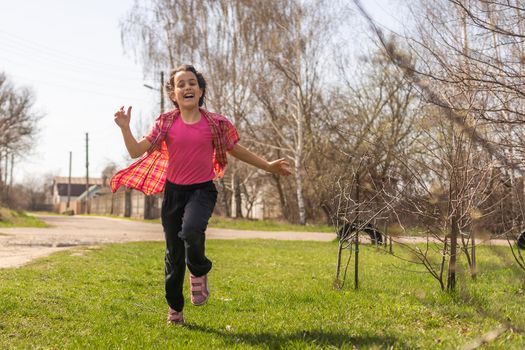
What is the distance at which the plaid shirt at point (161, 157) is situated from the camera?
4.94 meters

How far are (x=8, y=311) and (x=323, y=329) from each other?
2653 mm

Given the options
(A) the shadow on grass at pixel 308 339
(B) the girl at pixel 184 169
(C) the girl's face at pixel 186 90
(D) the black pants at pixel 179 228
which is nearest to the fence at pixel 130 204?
(B) the girl at pixel 184 169

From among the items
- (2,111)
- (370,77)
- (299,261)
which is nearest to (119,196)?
(2,111)

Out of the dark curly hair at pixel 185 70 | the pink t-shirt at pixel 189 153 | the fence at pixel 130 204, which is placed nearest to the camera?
the pink t-shirt at pixel 189 153

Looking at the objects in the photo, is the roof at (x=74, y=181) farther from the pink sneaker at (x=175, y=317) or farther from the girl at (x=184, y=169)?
the pink sneaker at (x=175, y=317)

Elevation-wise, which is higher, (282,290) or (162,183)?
(162,183)

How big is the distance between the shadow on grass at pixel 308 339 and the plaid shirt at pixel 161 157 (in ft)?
4.34

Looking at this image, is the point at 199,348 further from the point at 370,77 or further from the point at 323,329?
the point at 370,77

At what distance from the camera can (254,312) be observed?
554 cm

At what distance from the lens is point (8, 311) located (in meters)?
5.12

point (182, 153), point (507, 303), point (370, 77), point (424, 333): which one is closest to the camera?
point (424, 333)

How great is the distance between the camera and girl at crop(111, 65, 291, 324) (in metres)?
4.62

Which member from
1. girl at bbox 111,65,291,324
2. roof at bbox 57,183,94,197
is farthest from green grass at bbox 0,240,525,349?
roof at bbox 57,183,94,197

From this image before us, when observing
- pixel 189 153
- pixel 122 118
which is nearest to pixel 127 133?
pixel 122 118
